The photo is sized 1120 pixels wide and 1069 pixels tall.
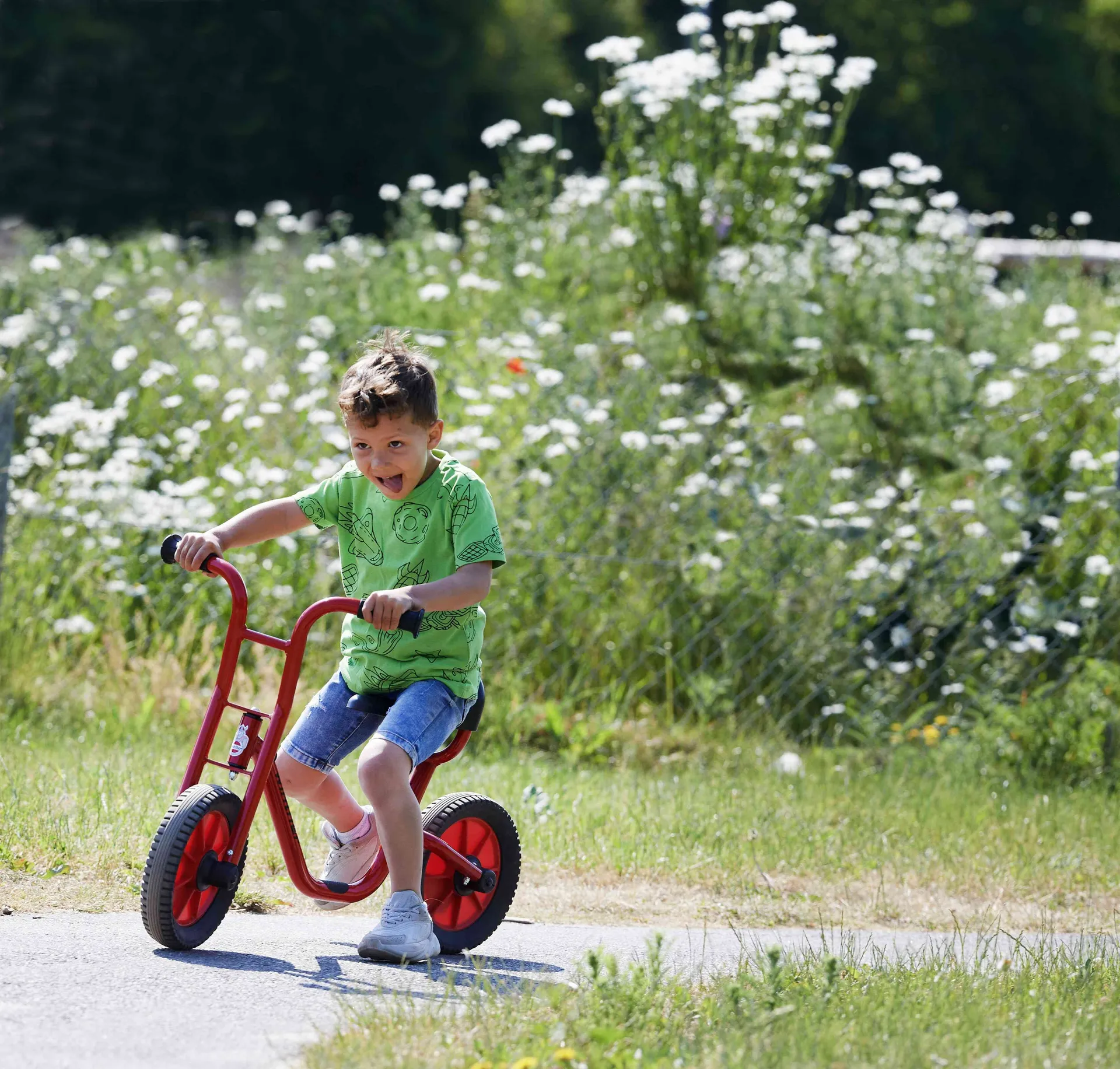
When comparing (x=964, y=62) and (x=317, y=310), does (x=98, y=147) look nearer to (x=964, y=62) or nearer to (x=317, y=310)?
(x=317, y=310)

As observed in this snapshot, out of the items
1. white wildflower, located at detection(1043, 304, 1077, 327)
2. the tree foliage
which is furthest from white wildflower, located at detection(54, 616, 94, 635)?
the tree foliage

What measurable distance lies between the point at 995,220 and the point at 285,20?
15634mm

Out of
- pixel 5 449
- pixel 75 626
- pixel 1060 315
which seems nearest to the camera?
pixel 5 449

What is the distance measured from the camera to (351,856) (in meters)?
4.15

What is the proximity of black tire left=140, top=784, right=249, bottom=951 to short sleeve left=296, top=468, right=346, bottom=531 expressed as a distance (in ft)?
2.37

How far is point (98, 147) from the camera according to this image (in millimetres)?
22656

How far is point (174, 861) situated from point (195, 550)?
2.36 feet

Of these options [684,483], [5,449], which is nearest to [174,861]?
[5,449]

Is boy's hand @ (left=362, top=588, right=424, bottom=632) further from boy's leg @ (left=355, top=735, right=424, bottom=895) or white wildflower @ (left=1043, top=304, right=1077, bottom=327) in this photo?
white wildflower @ (left=1043, top=304, right=1077, bottom=327)

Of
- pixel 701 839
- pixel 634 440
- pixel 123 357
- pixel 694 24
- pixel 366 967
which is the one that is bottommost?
pixel 366 967

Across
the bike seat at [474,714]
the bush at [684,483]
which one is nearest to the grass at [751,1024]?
the bike seat at [474,714]

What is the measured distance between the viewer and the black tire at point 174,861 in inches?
144

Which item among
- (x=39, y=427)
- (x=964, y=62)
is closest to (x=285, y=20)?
(x=964, y=62)

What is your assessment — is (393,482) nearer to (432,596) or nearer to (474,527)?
(474,527)
